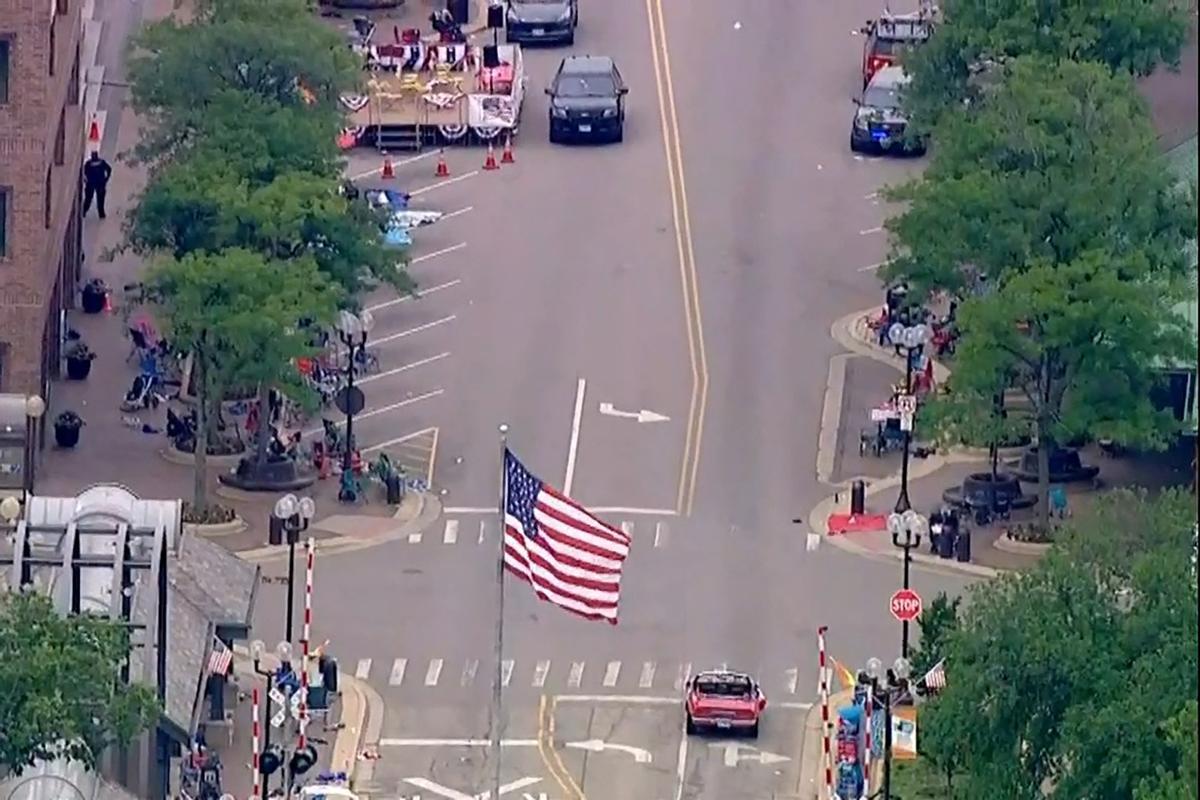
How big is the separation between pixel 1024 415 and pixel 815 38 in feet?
107

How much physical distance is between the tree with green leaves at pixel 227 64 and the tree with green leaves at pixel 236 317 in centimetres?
433

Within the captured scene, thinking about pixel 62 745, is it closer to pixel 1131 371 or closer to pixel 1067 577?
pixel 1067 577

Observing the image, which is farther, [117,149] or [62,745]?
[117,149]

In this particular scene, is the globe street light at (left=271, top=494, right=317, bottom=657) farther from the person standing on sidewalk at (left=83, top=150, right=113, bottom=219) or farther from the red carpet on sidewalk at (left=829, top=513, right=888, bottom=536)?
the person standing on sidewalk at (left=83, top=150, right=113, bottom=219)

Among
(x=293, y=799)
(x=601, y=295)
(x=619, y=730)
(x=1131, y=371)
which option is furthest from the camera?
(x=601, y=295)

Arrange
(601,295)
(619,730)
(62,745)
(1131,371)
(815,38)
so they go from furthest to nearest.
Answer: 1. (815,38)
2. (601,295)
3. (1131,371)
4. (619,730)
5. (62,745)

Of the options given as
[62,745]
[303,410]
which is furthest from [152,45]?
[62,745]

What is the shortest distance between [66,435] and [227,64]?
28.3 feet

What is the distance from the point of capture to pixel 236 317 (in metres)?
106

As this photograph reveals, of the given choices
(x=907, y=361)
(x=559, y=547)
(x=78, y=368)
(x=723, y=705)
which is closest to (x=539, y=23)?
(x=78, y=368)

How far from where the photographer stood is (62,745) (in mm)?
79812

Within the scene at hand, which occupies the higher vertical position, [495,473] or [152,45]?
[152,45]

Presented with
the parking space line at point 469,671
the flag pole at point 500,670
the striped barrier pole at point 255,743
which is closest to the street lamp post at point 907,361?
the flag pole at point 500,670

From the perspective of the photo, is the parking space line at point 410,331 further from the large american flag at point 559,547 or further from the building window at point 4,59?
the large american flag at point 559,547
